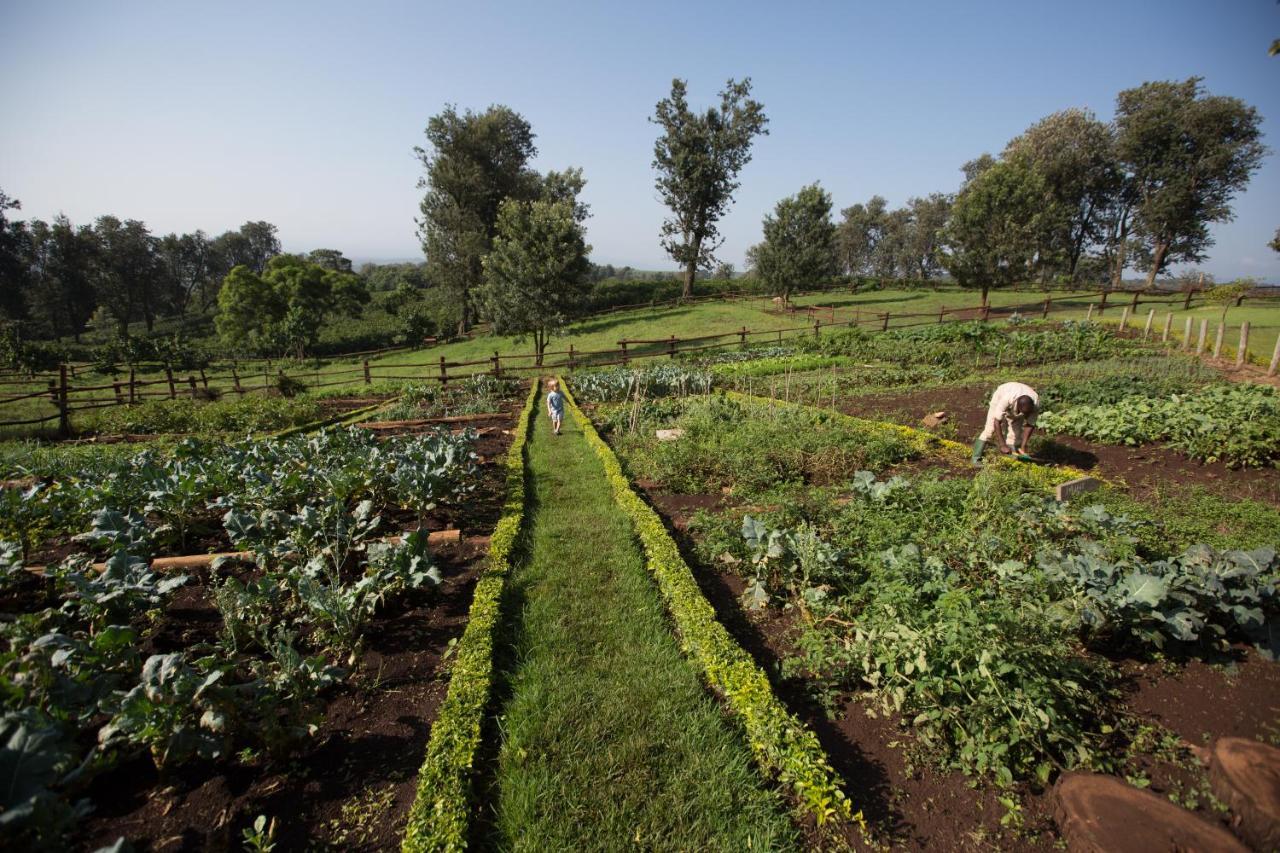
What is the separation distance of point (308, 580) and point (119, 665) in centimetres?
108

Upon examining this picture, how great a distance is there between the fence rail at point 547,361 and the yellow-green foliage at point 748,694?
1522 centimetres

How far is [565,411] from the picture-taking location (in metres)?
13.8

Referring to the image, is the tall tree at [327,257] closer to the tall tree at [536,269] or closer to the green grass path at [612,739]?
the tall tree at [536,269]

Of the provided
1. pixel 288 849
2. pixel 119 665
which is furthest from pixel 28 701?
pixel 288 849

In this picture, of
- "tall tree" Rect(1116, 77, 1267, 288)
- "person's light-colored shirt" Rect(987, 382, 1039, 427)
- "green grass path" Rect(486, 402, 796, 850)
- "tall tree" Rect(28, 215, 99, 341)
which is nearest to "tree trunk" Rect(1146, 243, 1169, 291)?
"tall tree" Rect(1116, 77, 1267, 288)

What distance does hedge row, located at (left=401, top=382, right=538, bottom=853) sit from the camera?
248 cm

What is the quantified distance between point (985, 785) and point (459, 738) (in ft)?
10.3

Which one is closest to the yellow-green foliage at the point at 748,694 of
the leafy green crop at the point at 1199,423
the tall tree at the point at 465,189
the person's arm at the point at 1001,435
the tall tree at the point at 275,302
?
the person's arm at the point at 1001,435

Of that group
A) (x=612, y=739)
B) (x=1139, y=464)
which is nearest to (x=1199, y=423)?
(x=1139, y=464)

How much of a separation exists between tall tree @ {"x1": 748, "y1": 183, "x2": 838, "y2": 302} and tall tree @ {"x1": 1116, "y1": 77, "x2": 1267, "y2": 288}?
981 inches

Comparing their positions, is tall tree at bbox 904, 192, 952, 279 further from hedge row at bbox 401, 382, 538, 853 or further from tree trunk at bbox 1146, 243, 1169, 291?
hedge row at bbox 401, 382, 538, 853

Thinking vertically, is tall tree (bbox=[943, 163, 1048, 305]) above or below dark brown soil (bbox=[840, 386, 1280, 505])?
above

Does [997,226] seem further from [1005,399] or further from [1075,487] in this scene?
[1075,487]

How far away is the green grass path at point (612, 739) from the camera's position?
2.61m
